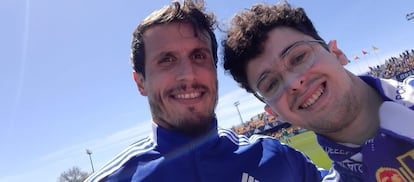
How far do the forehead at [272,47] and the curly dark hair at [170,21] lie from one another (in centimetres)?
44

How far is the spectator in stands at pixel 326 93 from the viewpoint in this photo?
2.11 m

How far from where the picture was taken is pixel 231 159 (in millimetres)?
2764

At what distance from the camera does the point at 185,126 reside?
280 cm

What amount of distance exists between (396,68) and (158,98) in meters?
57.1

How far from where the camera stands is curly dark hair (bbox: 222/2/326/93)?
2.84m

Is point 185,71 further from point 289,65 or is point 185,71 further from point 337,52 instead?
point 337,52

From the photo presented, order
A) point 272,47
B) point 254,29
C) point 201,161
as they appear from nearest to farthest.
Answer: point 201,161
point 272,47
point 254,29

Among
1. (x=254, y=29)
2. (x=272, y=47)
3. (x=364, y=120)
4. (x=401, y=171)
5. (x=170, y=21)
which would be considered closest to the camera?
(x=401, y=171)

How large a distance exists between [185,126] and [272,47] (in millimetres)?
946

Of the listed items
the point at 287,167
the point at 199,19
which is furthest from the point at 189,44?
the point at 287,167

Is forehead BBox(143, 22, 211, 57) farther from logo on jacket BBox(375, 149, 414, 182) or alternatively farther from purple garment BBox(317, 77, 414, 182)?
logo on jacket BBox(375, 149, 414, 182)

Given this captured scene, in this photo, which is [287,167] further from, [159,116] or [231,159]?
[159,116]

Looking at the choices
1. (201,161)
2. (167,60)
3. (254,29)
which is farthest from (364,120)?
(167,60)

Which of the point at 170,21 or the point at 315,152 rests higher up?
the point at 170,21
